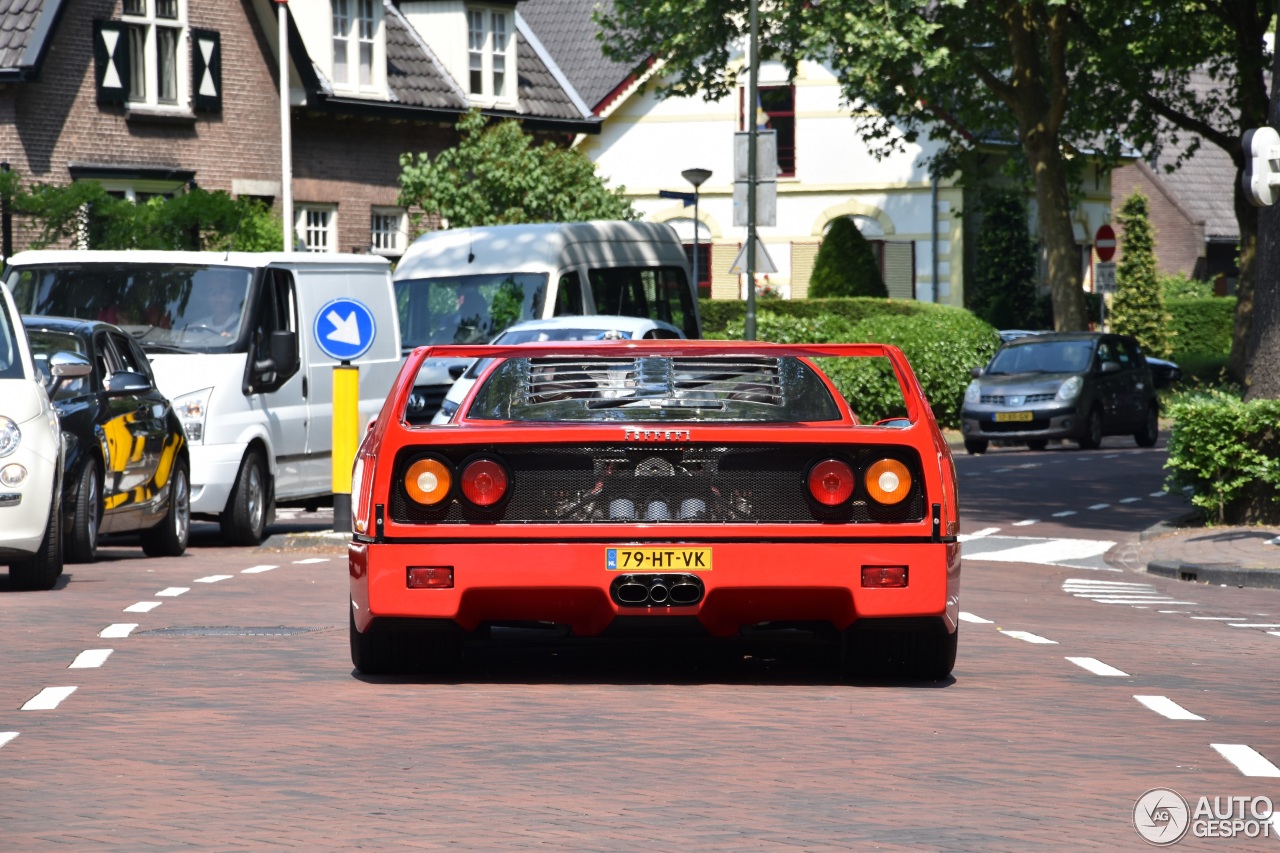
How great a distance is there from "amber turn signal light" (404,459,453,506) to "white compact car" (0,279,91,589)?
16.1 feet

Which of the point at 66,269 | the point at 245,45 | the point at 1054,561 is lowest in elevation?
the point at 1054,561

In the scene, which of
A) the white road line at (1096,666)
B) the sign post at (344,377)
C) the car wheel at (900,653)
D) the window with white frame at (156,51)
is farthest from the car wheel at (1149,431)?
the car wheel at (900,653)

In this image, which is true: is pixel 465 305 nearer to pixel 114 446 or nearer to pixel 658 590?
pixel 114 446

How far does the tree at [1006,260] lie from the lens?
180ft

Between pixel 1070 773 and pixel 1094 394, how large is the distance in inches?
1045

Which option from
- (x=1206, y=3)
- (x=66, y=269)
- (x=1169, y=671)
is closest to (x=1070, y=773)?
(x=1169, y=671)

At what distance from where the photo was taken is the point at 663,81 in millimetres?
55844

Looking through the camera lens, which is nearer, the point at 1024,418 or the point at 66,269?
the point at 66,269

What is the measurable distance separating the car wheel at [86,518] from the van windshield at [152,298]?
2841 mm

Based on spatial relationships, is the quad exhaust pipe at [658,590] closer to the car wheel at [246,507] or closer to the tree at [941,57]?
the car wheel at [246,507]

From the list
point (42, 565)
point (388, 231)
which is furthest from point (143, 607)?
point (388, 231)

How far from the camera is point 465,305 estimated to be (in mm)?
26688

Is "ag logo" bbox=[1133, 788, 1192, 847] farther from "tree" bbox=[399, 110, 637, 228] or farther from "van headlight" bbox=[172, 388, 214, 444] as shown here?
"tree" bbox=[399, 110, 637, 228]

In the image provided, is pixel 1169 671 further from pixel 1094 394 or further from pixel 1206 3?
pixel 1206 3
